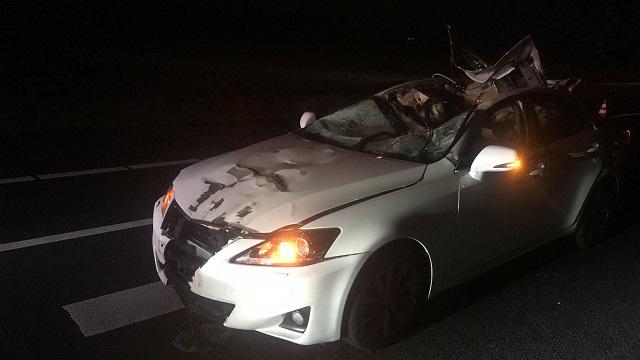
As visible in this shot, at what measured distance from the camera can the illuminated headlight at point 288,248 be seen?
10.8ft

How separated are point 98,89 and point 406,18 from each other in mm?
24164

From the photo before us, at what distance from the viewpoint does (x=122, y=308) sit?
4.04 metres

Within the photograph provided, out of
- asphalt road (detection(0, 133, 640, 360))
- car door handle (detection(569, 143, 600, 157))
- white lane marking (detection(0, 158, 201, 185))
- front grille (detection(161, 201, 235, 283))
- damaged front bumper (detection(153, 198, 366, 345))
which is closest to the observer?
damaged front bumper (detection(153, 198, 366, 345))

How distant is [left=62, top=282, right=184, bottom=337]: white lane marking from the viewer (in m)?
3.83

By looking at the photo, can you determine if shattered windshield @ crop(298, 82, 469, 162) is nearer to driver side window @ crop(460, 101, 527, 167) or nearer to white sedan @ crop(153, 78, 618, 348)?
white sedan @ crop(153, 78, 618, 348)

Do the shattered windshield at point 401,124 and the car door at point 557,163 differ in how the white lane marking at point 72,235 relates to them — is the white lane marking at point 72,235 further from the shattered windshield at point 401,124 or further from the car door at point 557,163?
the car door at point 557,163

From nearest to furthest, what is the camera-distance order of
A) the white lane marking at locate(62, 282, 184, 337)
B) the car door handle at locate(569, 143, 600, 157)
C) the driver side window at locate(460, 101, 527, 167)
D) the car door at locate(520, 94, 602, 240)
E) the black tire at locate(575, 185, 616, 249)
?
the white lane marking at locate(62, 282, 184, 337)
the driver side window at locate(460, 101, 527, 167)
the car door at locate(520, 94, 602, 240)
the car door handle at locate(569, 143, 600, 157)
the black tire at locate(575, 185, 616, 249)

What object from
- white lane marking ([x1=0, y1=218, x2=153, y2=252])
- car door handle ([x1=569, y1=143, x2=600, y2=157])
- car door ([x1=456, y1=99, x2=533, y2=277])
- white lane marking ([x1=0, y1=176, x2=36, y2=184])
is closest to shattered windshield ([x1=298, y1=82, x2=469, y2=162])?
car door ([x1=456, y1=99, x2=533, y2=277])

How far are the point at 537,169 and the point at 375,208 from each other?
1522mm

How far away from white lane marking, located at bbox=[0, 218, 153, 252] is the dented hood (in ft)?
4.95

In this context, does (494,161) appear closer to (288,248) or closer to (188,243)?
(288,248)

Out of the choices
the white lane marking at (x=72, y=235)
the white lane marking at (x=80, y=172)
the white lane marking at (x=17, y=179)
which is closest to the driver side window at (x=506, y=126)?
the white lane marking at (x=72, y=235)

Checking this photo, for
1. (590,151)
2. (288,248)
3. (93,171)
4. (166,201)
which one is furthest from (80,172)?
→ (590,151)

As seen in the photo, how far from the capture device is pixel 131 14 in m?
23.0
